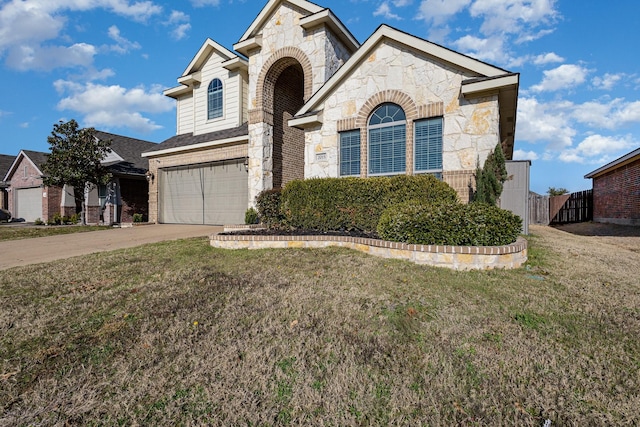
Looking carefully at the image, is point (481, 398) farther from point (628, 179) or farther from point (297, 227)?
point (628, 179)

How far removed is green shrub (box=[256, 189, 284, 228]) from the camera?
9141 mm

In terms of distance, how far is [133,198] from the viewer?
18.3 metres

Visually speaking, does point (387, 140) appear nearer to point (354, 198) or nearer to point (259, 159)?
point (354, 198)

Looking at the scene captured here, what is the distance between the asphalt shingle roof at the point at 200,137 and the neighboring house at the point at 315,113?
10 centimetres

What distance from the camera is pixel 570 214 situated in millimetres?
19828

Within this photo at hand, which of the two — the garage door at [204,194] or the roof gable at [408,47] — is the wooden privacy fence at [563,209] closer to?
the roof gable at [408,47]

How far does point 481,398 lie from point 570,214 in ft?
75.3

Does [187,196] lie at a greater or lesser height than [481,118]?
lesser

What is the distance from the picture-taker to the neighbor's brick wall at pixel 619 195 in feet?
46.8

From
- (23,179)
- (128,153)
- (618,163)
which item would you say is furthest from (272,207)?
(23,179)

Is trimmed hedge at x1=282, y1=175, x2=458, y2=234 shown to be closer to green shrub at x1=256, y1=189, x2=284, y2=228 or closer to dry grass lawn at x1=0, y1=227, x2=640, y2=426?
green shrub at x1=256, y1=189, x2=284, y2=228

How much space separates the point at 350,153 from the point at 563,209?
17.5m

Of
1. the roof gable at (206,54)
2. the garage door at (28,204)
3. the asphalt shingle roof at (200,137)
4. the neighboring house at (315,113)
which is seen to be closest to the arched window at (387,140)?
the neighboring house at (315,113)

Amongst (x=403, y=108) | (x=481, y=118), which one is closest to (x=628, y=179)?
(x=481, y=118)
